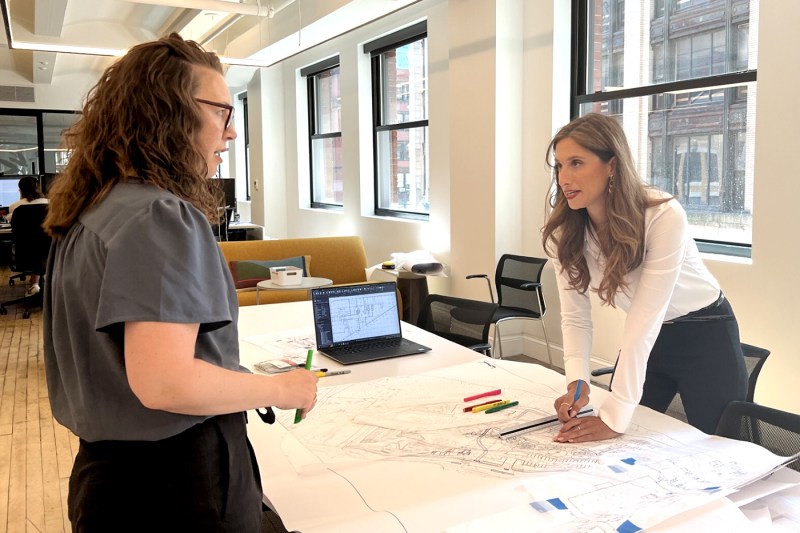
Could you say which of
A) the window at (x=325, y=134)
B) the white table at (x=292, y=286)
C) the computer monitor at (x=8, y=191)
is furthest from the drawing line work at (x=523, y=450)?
the computer monitor at (x=8, y=191)

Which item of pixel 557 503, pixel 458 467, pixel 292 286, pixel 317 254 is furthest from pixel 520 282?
pixel 557 503

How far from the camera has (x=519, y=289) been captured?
16.1ft

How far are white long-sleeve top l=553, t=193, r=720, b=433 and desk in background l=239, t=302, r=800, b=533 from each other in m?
0.11

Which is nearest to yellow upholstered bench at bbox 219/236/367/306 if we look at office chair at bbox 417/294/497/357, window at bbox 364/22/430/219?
window at bbox 364/22/430/219

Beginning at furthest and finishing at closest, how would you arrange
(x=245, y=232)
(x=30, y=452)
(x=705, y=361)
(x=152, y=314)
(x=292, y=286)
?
(x=245, y=232) < (x=292, y=286) < (x=30, y=452) < (x=705, y=361) < (x=152, y=314)

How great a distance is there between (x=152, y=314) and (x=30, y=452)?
3256 mm

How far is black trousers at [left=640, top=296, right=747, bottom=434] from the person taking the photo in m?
2.06

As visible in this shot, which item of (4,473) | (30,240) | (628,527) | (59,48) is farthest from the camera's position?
(30,240)

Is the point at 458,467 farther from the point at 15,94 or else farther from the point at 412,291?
the point at 15,94

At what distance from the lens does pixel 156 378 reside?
3.16 feet

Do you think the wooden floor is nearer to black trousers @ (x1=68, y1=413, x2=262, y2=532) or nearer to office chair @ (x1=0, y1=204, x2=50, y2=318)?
office chair @ (x1=0, y1=204, x2=50, y2=318)

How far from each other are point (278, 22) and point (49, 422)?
5.72 m

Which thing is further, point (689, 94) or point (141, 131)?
point (689, 94)

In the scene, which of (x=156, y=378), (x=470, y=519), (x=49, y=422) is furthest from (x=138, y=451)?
(x=49, y=422)
